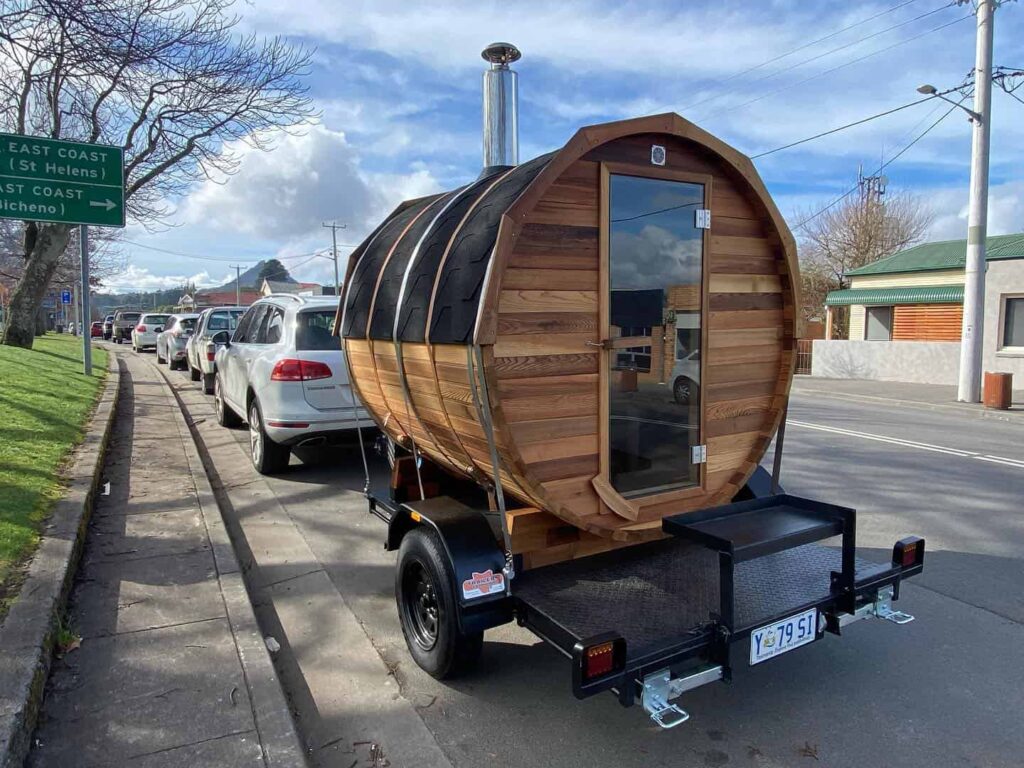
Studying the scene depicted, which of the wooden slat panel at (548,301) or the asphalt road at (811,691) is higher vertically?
A: the wooden slat panel at (548,301)

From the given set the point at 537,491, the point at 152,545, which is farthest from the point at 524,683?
the point at 152,545

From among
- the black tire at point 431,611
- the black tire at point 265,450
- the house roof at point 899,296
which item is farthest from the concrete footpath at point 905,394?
the black tire at point 431,611

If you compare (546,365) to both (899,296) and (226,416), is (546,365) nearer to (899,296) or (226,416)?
(226,416)

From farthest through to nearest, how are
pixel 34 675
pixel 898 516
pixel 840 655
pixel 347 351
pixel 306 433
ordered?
pixel 306 433, pixel 898 516, pixel 347 351, pixel 840 655, pixel 34 675

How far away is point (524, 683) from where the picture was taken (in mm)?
3316

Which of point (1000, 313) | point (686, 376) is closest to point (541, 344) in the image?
point (686, 376)

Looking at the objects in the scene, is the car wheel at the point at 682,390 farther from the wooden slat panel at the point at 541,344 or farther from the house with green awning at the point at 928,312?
the house with green awning at the point at 928,312

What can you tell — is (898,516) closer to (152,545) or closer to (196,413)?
(152,545)

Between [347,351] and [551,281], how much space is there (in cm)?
218

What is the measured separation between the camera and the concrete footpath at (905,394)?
13.2 metres

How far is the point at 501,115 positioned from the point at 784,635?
380cm

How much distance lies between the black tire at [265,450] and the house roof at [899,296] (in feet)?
70.1

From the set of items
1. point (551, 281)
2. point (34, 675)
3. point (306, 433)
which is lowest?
point (34, 675)

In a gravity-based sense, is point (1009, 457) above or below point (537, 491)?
below
